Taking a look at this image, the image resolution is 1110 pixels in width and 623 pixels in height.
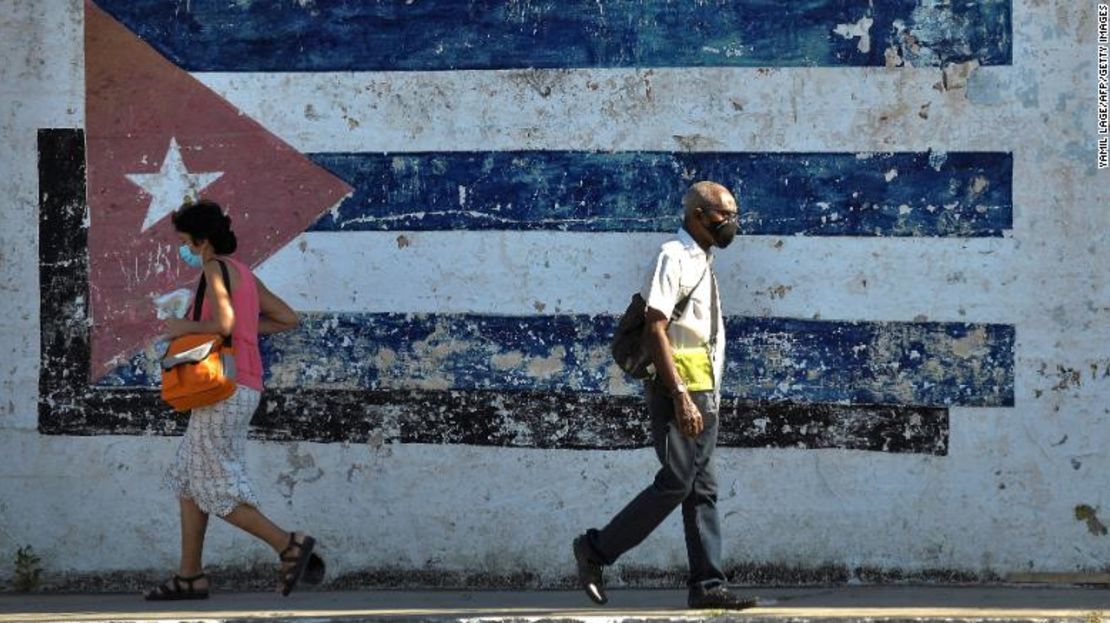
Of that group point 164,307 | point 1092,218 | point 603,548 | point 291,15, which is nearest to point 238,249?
point 164,307

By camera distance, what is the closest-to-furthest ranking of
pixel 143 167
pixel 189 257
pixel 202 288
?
pixel 202 288 < pixel 189 257 < pixel 143 167

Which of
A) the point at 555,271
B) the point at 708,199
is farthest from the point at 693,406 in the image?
the point at 555,271

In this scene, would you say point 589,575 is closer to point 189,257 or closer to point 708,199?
point 708,199

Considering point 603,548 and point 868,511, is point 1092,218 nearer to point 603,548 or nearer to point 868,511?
point 868,511

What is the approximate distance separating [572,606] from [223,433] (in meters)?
1.54

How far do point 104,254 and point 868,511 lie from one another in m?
3.48

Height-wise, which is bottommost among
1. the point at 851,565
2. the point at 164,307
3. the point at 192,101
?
the point at 851,565

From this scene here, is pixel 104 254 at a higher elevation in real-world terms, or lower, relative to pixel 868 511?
higher

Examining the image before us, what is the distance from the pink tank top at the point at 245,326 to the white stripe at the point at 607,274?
2.00 feet

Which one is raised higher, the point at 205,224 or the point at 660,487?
the point at 205,224

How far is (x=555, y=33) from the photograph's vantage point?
8.26m

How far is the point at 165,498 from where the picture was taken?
841 centimetres

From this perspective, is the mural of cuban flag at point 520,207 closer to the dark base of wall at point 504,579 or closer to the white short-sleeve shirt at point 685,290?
the dark base of wall at point 504,579

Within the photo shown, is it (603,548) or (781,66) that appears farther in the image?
(781,66)
